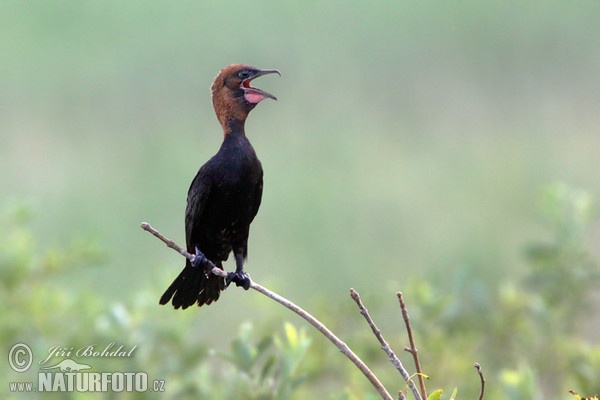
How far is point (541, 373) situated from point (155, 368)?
2.19m

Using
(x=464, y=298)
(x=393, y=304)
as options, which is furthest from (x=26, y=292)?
(x=393, y=304)

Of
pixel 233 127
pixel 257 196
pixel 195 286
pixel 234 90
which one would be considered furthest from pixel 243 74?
pixel 195 286

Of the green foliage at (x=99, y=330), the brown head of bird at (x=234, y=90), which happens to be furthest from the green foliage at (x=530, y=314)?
the brown head of bird at (x=234, y=90)

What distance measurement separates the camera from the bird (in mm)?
3843

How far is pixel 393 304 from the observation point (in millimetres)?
9516

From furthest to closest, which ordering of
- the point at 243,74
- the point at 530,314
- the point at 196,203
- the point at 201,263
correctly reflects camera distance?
the point at 530,314
the point at 196,203
the point at 201,263
the point at 243,74

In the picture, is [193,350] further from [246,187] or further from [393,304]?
[393,304]

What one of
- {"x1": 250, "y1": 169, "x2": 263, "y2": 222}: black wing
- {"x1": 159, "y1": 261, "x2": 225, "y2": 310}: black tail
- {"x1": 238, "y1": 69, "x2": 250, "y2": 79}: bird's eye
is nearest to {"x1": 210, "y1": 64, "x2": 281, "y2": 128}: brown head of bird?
{"x1": 238, "y1": 69, "x2": 250, "y2": 79}: bird's eye

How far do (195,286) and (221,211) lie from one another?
10.0 inches

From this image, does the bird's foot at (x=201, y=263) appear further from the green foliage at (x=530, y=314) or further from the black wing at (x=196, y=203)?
the green foliage at (x=530, y=314)

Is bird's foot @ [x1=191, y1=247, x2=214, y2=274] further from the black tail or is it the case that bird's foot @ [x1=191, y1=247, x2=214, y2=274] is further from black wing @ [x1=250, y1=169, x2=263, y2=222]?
black wing @ [x1=250, y1=169, x2=263, y2=222]

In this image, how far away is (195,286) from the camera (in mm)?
4016

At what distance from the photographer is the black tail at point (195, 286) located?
3990 mm

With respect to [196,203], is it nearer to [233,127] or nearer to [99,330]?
[233,127]
